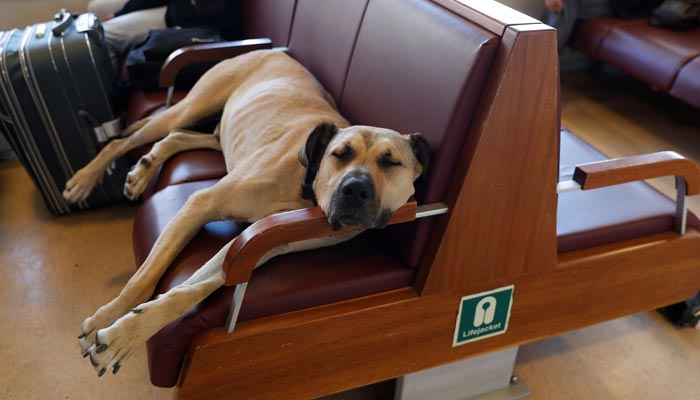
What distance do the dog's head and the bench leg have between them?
632 mm

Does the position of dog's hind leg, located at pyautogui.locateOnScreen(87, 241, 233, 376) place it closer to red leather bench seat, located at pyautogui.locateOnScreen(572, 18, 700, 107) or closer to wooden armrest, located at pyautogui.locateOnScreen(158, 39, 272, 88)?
wooden armrest, located at pyautogui.locateOnScreen(158, 39, 272, 88)

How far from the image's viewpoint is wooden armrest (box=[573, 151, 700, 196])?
154 cm

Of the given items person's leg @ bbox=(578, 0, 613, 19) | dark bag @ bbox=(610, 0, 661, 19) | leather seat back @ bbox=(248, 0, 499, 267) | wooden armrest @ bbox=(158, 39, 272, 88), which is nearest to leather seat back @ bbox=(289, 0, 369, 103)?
leather seat back @ bbox=(248, 0, 499, 267)

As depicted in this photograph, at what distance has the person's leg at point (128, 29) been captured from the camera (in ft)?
10.1

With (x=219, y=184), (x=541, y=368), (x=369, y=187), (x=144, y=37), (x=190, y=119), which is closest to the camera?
(x=369, y=187)

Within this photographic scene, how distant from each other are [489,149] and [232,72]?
133cm

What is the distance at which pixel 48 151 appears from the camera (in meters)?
2.51

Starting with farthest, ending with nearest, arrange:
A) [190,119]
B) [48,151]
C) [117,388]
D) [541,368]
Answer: [48,151]
[190,119]
[541,368]
[117,388]

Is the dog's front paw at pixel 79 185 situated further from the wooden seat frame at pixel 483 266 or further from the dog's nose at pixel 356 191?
the dog's nose at pixel 356 191

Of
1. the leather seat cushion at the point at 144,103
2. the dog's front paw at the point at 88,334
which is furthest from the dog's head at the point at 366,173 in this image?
the leather seat cushion at the point at 144,103

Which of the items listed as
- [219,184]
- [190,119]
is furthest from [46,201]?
[219,184]

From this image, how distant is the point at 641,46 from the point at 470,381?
2.63 metres

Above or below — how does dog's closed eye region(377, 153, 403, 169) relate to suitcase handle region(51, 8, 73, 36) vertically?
above

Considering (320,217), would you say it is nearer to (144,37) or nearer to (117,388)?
(117,388)
